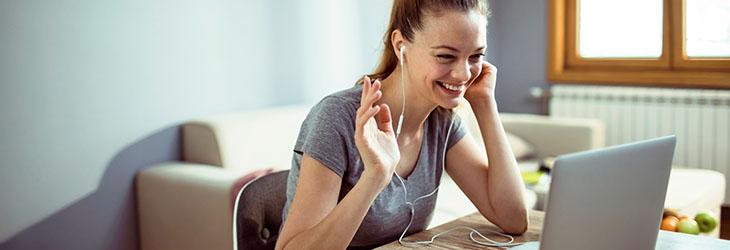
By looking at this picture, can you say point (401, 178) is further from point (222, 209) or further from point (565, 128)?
point (565, 128)

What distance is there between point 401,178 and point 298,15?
6.54 feet

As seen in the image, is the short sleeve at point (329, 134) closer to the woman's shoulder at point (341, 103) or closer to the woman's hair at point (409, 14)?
the woman's shoulder at point (341, 103)

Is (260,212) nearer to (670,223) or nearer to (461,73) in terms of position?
(461,73)

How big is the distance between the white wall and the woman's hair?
1.38 m

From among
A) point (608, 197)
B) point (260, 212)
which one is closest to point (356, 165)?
point (260, 212)

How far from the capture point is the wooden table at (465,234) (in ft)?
4.73

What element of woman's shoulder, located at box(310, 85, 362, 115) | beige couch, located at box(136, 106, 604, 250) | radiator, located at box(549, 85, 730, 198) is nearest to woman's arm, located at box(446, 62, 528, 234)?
woman's shoulder, located at box(310, 85, 362, 115)

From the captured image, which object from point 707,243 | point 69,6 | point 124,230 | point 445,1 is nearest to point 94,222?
point 124,230

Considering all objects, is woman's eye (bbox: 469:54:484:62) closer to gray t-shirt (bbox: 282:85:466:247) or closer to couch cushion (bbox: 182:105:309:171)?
gray t-shirt (bbox: 282:85:466:247)

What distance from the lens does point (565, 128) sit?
383cm

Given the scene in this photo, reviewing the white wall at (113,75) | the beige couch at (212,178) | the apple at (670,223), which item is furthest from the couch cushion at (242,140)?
the apple at (670,223)

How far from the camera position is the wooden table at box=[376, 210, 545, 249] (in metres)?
1.44

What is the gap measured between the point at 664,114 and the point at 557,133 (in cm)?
67

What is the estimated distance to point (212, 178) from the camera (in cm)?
263
